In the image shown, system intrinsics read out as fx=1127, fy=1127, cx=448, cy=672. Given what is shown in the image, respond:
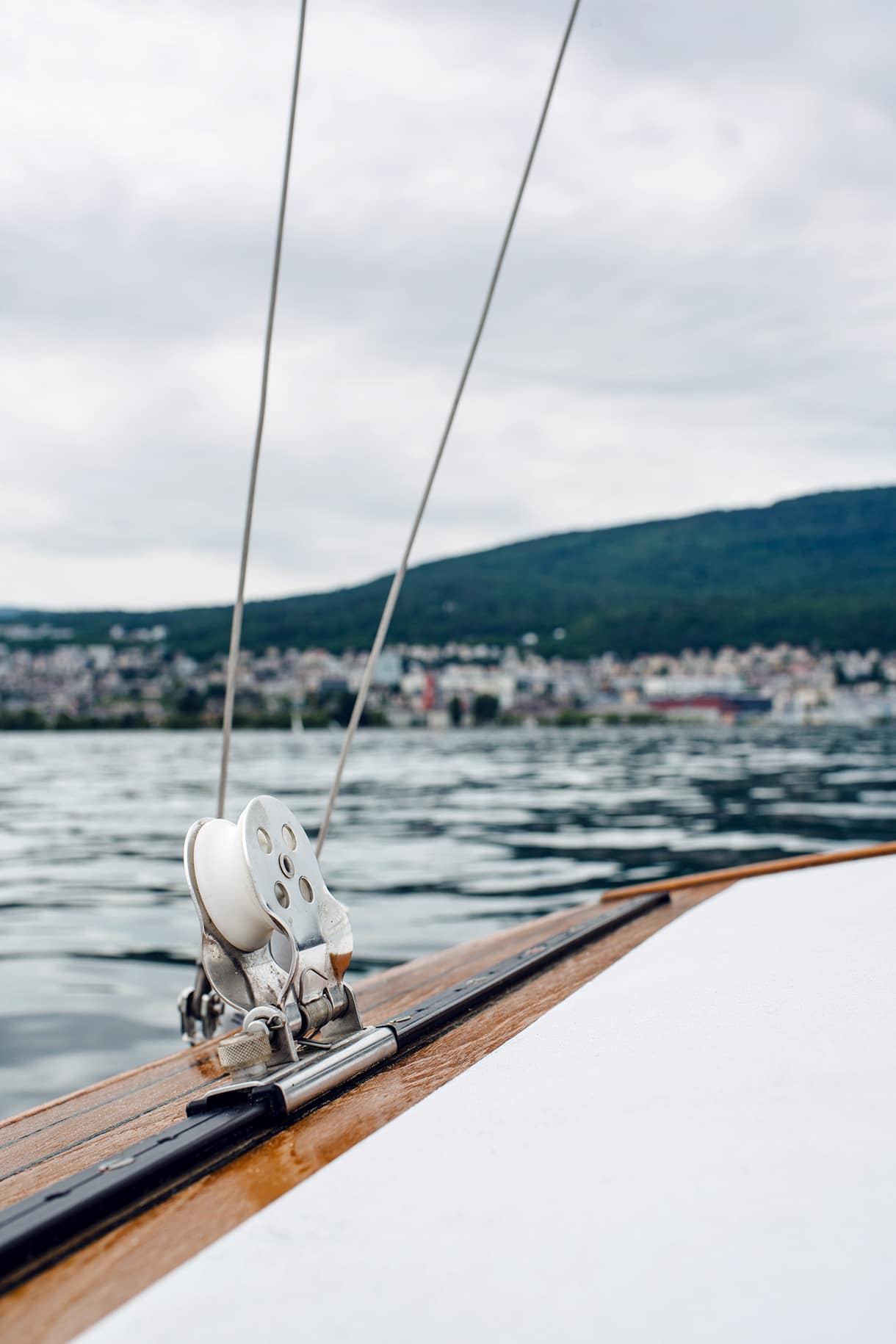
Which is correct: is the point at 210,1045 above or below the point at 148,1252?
below

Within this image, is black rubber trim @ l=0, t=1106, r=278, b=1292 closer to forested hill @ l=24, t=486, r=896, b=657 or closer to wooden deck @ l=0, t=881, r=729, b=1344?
wooden deck @ l=0, t=881, r=729, b=1344

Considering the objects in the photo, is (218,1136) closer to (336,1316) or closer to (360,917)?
(336,1316)

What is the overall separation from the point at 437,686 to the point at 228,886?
83.3 meters

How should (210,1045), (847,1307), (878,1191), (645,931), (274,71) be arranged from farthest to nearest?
(274,71) < (645,931) < (210,1045) < (878,1191) < (847,1307)

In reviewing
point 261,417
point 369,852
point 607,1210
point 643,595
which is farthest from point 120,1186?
point 643,595

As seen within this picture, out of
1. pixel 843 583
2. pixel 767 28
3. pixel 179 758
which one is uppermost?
pixel 843 583

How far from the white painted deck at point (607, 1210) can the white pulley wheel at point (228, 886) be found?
32 centimetres

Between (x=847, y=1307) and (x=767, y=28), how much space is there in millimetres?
2169

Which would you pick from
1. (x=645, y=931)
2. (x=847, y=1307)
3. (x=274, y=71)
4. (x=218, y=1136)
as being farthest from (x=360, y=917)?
(x=847, y=1307)

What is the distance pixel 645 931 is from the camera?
6.85 ft

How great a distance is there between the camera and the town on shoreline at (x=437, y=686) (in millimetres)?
68562

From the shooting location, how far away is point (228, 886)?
1270 mm

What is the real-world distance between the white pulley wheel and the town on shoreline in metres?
62.3

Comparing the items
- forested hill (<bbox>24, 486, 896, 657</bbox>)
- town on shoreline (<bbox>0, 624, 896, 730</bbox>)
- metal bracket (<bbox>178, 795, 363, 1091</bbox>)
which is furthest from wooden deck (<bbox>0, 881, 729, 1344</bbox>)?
forested hill (<bbox>24, 486, 896, 657</bbox>)
